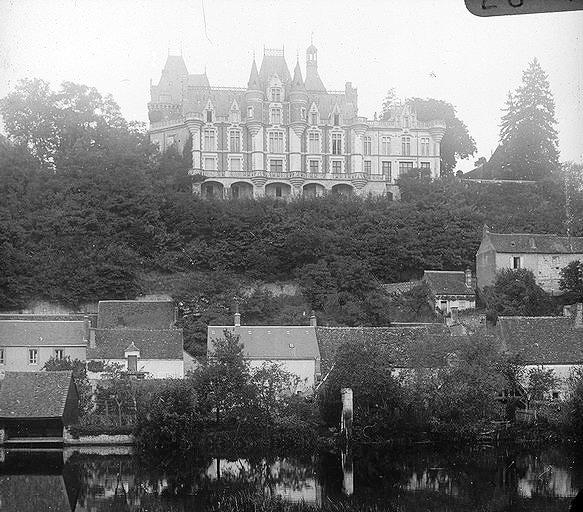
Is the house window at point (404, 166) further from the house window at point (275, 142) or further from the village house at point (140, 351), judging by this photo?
the village house at point (140, 351)

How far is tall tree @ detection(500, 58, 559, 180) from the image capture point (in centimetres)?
4675

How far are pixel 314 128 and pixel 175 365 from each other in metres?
22.1

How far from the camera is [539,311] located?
118ft

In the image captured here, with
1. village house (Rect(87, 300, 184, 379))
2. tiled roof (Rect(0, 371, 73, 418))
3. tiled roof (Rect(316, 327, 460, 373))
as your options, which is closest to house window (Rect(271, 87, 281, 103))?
village house (Rect(87, 300, 184, 379))

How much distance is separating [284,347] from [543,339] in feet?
30.9

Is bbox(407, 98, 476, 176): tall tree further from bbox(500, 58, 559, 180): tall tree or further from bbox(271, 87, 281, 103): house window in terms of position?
bbox(271, 87, 281, 103): house window

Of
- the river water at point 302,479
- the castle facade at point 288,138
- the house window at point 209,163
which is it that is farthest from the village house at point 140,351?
the castle facade at point 288,138

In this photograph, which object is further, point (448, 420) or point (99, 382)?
point (99, 382)

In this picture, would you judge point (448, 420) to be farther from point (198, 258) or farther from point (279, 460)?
point (198, 258)

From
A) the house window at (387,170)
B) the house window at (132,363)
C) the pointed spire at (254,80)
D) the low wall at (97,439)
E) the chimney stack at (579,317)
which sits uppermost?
the pointed spire at (254,80)

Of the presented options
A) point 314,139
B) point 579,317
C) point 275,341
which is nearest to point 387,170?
point 314,139

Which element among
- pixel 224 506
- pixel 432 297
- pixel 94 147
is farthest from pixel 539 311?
pixel 94 147

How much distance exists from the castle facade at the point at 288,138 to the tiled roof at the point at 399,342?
16649 millimetres

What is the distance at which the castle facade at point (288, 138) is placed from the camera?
4853 cm
